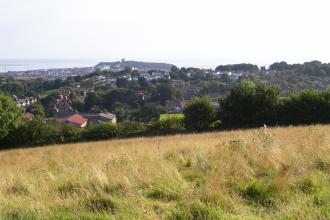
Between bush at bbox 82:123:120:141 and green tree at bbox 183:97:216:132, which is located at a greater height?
green tree at bbox 183:97:216:132

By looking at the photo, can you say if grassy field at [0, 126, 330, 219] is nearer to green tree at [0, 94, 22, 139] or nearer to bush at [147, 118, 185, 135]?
bush at [147, 118, 185, 135]

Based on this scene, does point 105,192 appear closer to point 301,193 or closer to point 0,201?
point 0,201

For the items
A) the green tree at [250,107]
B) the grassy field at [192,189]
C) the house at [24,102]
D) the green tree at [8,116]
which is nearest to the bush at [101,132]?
the green tree at [8,116]

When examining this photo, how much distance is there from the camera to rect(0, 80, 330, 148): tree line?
2762 centimetres

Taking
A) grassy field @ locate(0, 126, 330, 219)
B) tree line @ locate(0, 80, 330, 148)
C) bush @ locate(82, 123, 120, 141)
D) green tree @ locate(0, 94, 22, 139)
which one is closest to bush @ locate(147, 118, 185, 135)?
tree line @ locate(0, 80, 330, 148)

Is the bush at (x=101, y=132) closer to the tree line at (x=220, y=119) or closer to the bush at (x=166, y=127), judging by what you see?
the tree line at (x=220, y=119)

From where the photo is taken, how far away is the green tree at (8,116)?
31.0 metres

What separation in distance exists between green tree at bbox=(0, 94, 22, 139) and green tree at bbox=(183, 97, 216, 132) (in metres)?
13.3

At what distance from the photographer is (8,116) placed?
3222 cm

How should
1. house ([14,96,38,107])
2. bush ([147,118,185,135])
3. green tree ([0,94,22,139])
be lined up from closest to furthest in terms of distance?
bush ([147,118,185,135]) → green tree ([0,94,22,139]) → house ([14,96,38,107])

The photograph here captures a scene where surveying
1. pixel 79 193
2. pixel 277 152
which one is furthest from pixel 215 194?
pixel 277 152

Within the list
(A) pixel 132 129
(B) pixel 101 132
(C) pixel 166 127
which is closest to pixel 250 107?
(C) pixel 166 127

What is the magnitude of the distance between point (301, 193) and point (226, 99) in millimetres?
24663

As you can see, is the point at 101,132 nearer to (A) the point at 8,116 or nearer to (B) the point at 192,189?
(A) the point at 8,116
